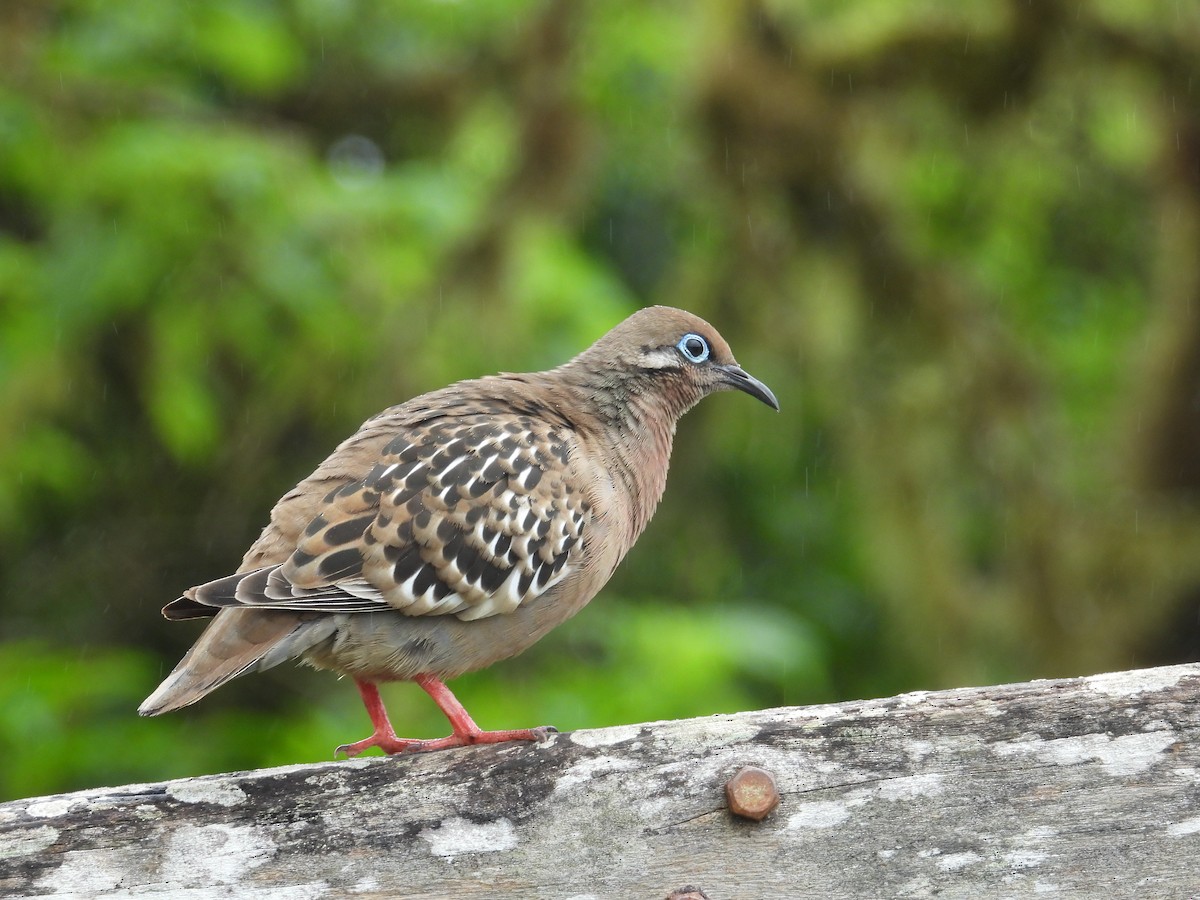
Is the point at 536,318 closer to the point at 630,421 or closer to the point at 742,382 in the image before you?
the point at 742,382

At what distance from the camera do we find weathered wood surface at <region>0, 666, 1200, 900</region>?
247 centimetres

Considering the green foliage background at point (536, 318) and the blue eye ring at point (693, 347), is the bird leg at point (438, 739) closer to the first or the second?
the blue eye ring at point (693, 347)

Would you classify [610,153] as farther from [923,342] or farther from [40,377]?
[40,377]

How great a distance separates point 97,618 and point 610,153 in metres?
4.28

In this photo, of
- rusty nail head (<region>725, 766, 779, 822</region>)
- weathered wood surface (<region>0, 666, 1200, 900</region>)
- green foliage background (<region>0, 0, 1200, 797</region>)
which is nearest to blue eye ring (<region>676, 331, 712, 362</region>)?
weathered wood surface (<region>0, 666, 1200, 900</region>)

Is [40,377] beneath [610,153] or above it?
beneath

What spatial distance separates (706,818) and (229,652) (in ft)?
4.11

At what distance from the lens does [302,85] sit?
8.18 metres

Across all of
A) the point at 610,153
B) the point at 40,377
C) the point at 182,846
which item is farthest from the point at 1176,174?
the point at 182,846

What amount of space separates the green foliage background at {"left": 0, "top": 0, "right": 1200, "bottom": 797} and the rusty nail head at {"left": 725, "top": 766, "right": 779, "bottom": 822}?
3749 millimetres

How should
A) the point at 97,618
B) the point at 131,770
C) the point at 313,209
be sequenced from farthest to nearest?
1. the point at 97,618
2. the point at 131,770
3. the point at 313,209

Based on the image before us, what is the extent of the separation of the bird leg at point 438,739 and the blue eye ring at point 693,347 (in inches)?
51.8

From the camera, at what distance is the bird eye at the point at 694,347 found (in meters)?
4.29

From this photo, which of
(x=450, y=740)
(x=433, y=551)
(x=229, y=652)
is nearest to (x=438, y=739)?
(x=450, y=740)
